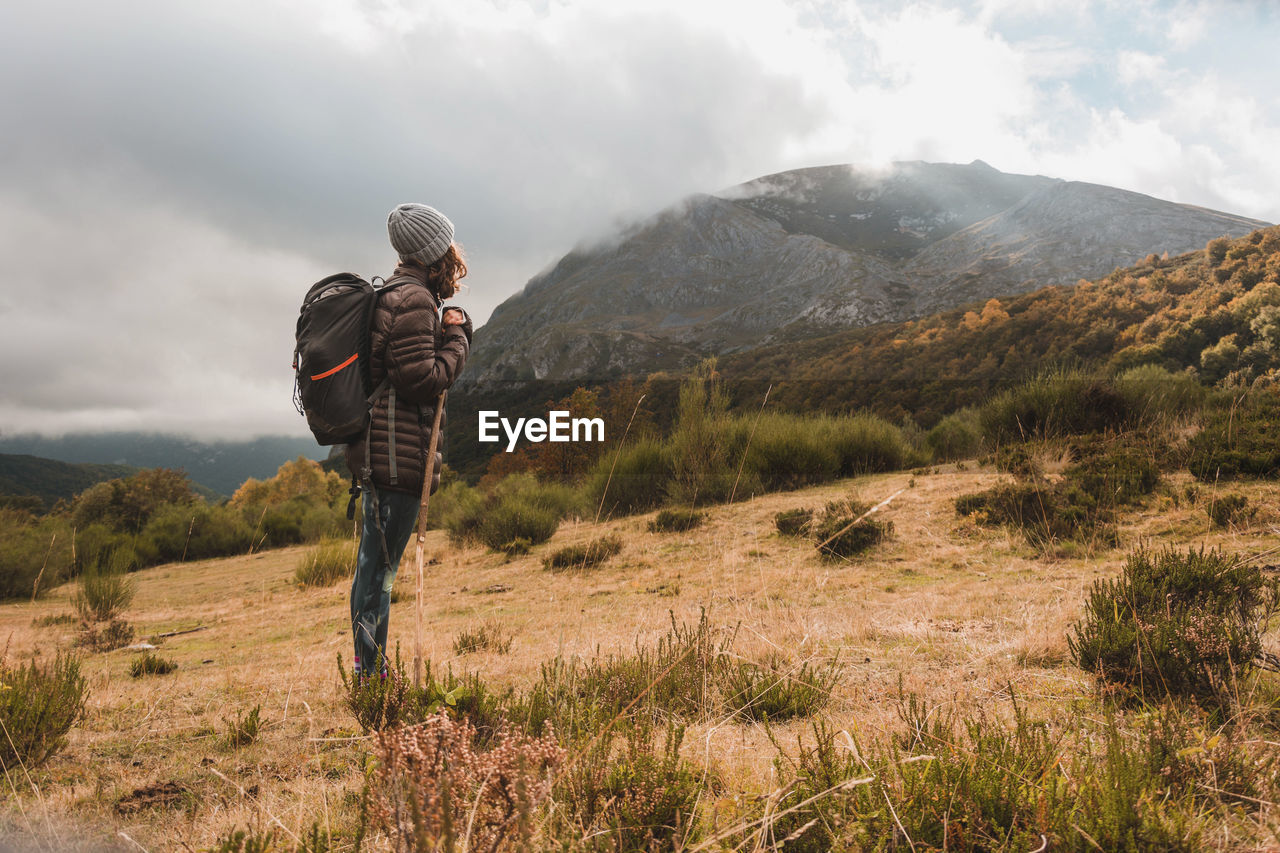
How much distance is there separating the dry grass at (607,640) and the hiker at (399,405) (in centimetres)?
56

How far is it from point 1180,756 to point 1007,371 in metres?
25.6

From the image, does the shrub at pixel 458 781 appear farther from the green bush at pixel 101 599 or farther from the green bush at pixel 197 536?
the green bush at pixel 197 536

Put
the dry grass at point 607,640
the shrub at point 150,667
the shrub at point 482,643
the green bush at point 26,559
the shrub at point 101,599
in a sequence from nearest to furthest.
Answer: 1. the dry grass at point 607,640
2. the shrub at point 482,643
3. the shrub at point 150,667
4. the shrub at point 101,599
5. the green bush at point 26,559

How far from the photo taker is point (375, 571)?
270 cm

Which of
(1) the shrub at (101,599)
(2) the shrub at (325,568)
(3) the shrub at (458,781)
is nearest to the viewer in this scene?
(3) the shrub at (458,781)

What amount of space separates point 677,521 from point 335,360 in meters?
6.38

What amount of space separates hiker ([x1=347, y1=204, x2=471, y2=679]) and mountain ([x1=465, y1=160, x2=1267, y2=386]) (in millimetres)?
56780

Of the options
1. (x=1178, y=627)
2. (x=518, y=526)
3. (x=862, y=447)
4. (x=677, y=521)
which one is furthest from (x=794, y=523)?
(x=518, y=526)

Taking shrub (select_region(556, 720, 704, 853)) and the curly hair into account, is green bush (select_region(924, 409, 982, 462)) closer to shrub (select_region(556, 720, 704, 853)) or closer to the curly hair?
the curly hair

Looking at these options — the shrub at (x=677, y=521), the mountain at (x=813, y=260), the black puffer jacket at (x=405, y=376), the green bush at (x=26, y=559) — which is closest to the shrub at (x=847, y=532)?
the shrub at (x=677, y=521)

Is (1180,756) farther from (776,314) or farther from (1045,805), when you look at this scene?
(776,314)

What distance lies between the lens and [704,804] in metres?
1.52

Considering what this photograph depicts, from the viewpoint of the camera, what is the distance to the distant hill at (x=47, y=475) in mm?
67500

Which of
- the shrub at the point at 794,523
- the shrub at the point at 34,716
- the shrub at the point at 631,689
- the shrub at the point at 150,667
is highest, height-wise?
the shrub at the point at 794,523
